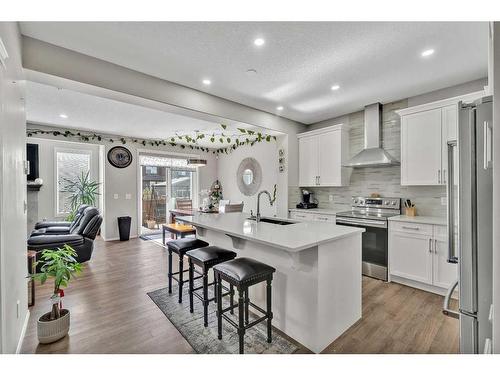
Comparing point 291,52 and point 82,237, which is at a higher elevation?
point 291,52

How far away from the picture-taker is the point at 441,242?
281 centimetres

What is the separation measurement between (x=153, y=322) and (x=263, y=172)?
4340mm

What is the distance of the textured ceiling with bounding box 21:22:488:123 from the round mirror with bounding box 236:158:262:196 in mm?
2973

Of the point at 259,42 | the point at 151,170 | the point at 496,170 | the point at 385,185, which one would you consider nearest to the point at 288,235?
the point at 496,170

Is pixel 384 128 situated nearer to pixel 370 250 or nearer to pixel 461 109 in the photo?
pixel 370 250

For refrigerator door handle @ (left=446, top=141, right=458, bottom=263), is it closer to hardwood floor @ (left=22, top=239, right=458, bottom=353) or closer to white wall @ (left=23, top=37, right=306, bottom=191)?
hardwood floor @ (left=22, top=239, right=458, bottom=353)

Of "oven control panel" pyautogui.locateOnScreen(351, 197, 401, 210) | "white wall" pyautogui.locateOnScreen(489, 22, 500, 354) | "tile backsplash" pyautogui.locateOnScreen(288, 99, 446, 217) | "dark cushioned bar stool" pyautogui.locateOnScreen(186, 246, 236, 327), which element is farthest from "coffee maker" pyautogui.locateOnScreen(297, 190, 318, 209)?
"white wall" pyautogui.locateOnScreen(489, 22, 500, 354)

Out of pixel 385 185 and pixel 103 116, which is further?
pixel 103 116

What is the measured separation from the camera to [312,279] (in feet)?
6.17

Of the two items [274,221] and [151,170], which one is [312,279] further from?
[151,170]

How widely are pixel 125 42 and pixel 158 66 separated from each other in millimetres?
455

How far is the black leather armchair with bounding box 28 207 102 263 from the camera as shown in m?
3.72

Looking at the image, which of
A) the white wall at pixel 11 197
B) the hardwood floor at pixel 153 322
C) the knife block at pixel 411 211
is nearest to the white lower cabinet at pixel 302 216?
the hardwood floor at pixel 153 322
